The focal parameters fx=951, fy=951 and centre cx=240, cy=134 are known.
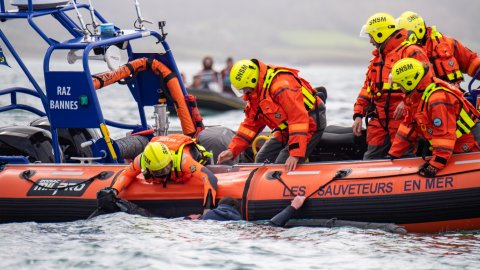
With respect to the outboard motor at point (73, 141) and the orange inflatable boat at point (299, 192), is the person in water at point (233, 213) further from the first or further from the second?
the outboard motor at point (73, 141)

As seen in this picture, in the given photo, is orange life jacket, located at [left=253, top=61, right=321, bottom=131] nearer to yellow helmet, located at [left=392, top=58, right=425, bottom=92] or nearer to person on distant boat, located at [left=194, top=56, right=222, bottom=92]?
yellow helmet, located at [left=392, top=58, right=425, bottom=92]

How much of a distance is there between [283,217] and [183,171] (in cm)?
99

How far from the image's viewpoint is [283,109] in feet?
26.3

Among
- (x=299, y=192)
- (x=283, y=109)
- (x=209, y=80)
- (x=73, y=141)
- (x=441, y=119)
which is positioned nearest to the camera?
(x=441, y=119)

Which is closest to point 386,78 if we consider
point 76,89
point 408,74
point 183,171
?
point 408,74

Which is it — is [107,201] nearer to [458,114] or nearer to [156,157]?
[156,157]

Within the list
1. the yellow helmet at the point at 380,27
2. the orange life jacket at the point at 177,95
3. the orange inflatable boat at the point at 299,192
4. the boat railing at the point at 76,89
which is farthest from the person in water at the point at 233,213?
the orange life jacket at the point at 177,95

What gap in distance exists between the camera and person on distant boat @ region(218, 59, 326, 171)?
26.0 ft

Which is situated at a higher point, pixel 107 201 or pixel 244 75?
pixel 244 75

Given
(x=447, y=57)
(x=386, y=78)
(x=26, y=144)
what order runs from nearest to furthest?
(x=386, y=78), (x=447, y=57), (x=26, y=144)

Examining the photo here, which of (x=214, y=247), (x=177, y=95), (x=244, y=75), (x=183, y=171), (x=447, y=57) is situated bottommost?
(x=214, y=247)

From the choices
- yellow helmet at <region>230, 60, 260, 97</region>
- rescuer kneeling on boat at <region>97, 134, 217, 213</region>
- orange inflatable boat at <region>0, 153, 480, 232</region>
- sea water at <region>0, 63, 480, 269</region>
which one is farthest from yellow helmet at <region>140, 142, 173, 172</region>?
yellow helmet at <region>230, 60, 260, 97</region>

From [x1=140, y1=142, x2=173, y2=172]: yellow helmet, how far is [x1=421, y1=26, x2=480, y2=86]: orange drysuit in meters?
2.77

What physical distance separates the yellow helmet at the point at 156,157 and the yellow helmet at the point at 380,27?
6.74ft
